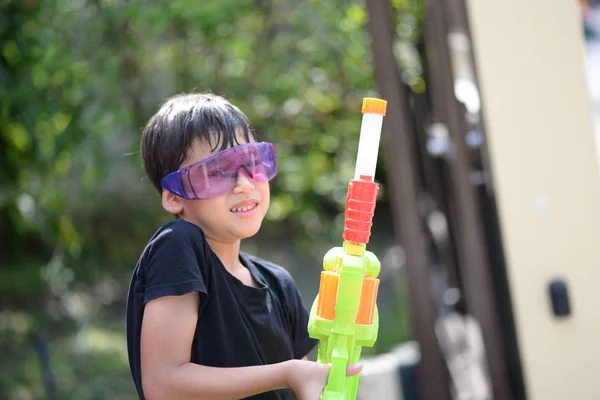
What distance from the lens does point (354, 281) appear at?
153 cm

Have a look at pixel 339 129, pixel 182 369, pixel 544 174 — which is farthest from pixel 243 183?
pixel 339 129

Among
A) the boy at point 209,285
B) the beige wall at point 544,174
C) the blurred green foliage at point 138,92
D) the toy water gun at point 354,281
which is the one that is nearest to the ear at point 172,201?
the boy at point 209,285

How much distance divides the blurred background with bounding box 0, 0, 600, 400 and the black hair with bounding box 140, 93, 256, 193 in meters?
1.90

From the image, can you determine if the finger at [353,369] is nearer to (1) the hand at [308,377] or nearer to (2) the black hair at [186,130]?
(1) the hand at [308,377]

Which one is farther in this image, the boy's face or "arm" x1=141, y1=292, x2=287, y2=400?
the boy's face

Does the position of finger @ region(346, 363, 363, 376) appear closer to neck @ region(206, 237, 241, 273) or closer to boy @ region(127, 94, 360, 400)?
boy @ region(127, 94, 360, 400)

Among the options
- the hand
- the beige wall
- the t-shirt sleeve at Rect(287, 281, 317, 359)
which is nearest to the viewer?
the hand

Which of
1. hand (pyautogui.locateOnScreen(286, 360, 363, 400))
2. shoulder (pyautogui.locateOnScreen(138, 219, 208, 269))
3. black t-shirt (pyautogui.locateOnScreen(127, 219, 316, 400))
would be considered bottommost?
hand (pyautogui.locateOnScreen(286, 360, 363, 400))

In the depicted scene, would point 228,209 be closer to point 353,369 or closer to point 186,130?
point 186,130

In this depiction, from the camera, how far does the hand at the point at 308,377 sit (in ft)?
4.83

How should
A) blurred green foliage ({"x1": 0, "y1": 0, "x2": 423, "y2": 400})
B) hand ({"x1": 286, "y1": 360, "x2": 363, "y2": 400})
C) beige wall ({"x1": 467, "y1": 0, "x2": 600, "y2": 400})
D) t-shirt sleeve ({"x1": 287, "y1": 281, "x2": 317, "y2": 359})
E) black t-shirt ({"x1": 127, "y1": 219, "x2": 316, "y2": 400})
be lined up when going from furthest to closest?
1. blurred green foliage ({"x1": 0, "y1": 0, "x2": 423, "y2": 400})
2. beige wall ({"x1": 467, "y1": 0, "x2": 600, "y2": 400})
3. t-shirt sleeve ({"x1": 287, "y1": 281, "x2": 317, "y2": 359})
4. black t-shirt ({"x1": 127, "y1": 219, "x2": 316, "y2": 400})
5. hand ({"x1": 286, "y1": 360, "x2": 363, "y2": 400})

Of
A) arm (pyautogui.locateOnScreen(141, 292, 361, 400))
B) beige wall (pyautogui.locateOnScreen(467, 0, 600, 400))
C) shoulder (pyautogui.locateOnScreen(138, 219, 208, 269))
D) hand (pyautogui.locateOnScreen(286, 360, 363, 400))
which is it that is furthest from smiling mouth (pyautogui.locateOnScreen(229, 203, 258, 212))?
beige wall (pyautogui.locateOnScreen(467, 0, 600, 400))

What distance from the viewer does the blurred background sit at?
3.43 metres

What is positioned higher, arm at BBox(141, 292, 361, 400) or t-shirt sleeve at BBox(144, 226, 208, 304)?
t-shirt sleeve at BBox(144, 226, 208, 304)
